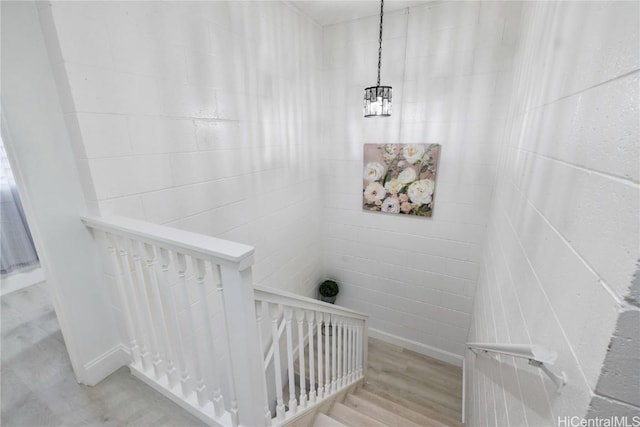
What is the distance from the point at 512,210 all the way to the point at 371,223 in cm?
179

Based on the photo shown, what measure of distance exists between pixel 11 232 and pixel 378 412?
3972mm

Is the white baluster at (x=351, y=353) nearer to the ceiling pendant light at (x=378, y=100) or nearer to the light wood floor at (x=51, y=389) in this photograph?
the light wood floor at (x=51, y=389)

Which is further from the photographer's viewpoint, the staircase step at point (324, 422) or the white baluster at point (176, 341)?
the staircase step at point (324, 422)

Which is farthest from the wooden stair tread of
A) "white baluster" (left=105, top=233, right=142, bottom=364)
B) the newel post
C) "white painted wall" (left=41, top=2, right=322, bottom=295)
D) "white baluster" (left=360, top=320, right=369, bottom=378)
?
"white baluster" (left=105, top=233, right=142, bottom=364)

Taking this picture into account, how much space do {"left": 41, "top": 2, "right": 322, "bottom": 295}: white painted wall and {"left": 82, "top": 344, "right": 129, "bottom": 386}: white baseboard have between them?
2.61 feet

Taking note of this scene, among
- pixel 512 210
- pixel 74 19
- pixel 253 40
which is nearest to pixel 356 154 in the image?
pixel 253 40

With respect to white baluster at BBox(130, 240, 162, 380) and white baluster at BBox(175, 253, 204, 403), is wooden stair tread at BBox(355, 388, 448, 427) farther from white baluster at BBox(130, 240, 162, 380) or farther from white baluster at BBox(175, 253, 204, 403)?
white baluster at BBox(130, 240, 162, 380)

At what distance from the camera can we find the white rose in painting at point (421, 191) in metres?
2.84

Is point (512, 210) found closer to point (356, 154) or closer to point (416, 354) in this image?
point (356, 154)

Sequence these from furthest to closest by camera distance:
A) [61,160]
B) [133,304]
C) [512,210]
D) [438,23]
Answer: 1. [438,23]
2. [512,210]
3. [133,304]
4. [61,160]

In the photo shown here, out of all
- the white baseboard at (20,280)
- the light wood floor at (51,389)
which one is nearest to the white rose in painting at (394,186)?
the light wood floor at (51,389)

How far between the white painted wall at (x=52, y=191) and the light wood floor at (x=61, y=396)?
0.10 meters

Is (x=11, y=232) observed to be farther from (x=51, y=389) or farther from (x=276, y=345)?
(x=276, y=345)

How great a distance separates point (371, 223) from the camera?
327cm
